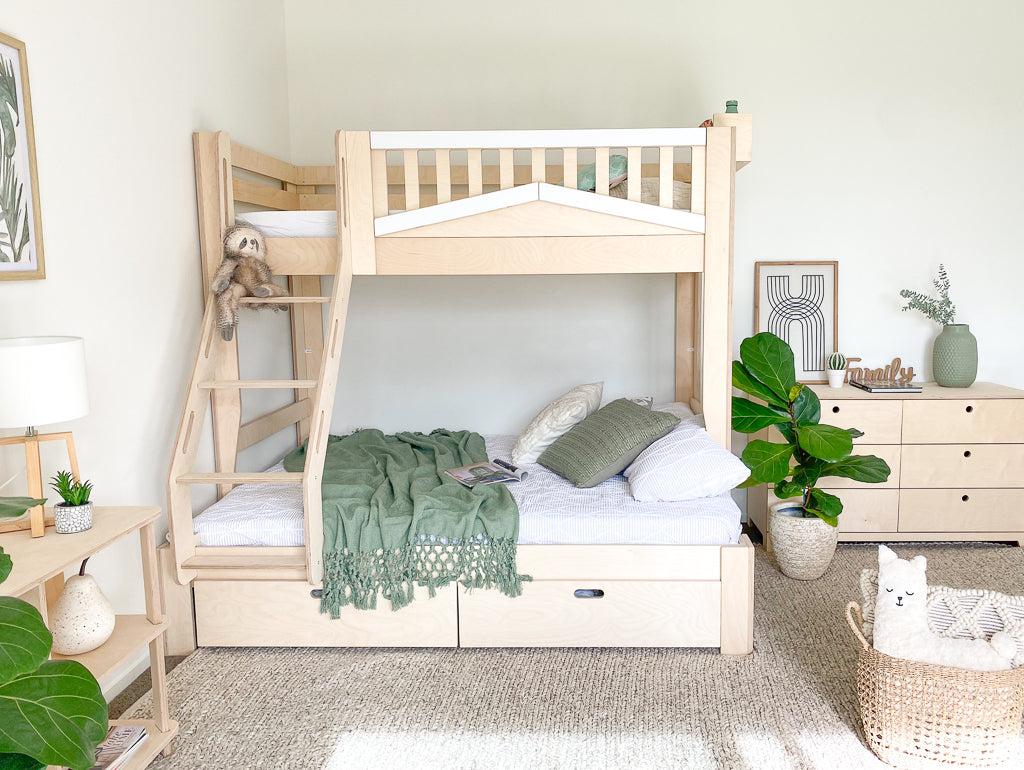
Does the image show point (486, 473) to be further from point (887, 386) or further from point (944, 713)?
point (887, 386)

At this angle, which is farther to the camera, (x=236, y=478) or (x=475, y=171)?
(x=475, y=171)

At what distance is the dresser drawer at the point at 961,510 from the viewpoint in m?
3.55

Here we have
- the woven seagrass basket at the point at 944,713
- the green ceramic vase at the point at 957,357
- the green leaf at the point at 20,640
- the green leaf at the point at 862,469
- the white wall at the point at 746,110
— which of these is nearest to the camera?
the green leaf at the point at 20,640

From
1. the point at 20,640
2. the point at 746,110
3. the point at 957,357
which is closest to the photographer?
the point at 20,640

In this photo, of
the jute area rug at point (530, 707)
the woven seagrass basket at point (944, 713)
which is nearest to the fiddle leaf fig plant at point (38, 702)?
the jute area rug at point (530, 707)

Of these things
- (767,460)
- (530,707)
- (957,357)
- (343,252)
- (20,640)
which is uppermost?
(343,252)

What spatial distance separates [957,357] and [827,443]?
3.82ft

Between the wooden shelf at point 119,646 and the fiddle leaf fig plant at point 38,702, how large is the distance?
1.34 ft

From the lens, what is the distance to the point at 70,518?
1812 mm

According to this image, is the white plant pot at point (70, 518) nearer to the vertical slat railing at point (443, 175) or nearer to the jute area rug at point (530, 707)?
the jute area rug at point (530, 707)

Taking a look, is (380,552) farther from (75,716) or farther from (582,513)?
(75,716)

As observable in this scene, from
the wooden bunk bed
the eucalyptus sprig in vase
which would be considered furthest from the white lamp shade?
the eucalyptus sprig in vase

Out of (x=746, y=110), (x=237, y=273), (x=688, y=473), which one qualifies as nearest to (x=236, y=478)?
(x=237, y=273)

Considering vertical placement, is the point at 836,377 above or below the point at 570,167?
below
